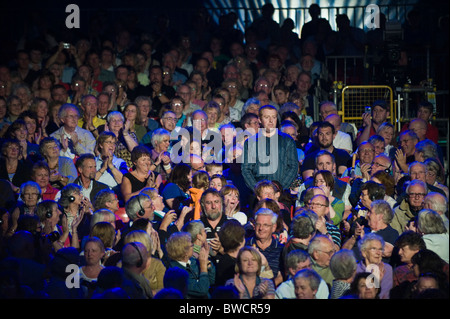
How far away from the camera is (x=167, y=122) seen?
32.7ft

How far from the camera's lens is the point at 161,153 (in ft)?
30.0

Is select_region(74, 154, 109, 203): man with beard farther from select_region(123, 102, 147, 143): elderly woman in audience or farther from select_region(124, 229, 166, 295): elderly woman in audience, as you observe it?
select_region(124, 229, 166, 295): elderly woman in audience

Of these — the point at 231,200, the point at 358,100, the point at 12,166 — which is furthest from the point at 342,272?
the point at 358,100

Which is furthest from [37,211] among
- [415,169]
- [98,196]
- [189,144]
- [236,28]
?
[236,28]

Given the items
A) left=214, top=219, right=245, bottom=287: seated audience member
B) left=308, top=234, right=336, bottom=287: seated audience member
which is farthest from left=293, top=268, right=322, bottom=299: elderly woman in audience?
left=214, top=219, right=245, bottom=287: seated audience member

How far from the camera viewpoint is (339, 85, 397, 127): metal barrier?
11172mm

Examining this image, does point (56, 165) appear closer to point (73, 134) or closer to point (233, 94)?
point (73, 134)

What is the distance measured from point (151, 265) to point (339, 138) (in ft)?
13.0

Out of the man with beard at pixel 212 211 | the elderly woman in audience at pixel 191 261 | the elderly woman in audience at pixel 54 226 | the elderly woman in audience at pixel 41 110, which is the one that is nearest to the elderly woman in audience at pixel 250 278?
the elderly woman in audience at pixel 191 261

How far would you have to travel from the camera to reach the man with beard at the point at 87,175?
8672 millimetres

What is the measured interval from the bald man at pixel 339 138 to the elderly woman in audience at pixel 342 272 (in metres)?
3.52

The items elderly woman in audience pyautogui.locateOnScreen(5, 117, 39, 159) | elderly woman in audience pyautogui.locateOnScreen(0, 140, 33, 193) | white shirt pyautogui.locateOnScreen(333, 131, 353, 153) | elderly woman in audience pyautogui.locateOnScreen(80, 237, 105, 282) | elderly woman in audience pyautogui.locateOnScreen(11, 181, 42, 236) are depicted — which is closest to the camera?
elderly woman in audience pyautogui.locateOnScreen(80, 237, 105, 282)

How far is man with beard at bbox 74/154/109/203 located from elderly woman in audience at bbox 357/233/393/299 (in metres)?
3.14
